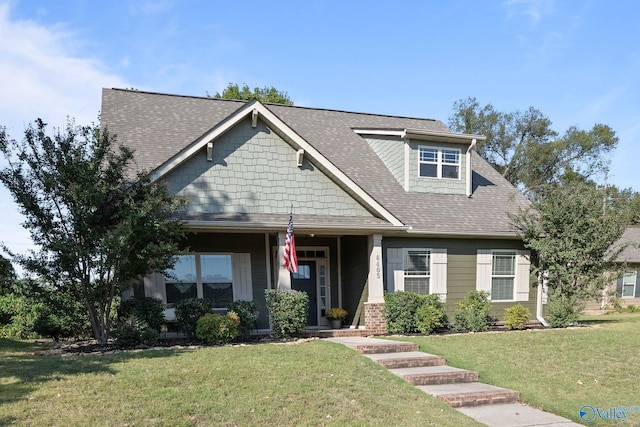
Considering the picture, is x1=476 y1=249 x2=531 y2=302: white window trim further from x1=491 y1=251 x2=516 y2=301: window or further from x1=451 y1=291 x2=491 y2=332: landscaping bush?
x1=451 y1=291 x2=491 y2=332: landscaping bush

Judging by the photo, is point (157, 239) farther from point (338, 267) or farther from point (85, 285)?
point (338, 267)

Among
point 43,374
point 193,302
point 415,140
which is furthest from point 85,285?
point 415,140

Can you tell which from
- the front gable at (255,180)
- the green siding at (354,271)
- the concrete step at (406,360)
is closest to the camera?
the concrete step at (406,360)

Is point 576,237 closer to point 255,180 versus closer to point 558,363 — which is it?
point 558,363

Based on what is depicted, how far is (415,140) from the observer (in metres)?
14.1

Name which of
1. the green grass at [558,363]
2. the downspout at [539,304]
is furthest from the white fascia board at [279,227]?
the downspout at [539,304]

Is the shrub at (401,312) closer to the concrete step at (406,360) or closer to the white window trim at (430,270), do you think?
the white window trim at (430,270)

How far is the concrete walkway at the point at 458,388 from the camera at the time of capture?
6016 mm

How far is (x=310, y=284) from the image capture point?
1301cm

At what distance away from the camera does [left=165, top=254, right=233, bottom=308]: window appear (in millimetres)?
11141

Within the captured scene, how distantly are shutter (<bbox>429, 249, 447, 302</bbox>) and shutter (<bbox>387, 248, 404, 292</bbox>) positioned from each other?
0.97m

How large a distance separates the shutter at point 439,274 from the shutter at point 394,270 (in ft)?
3.17

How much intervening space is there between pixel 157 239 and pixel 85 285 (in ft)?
5.38

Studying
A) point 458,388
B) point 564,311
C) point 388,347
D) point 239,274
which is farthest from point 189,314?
point 564,311
